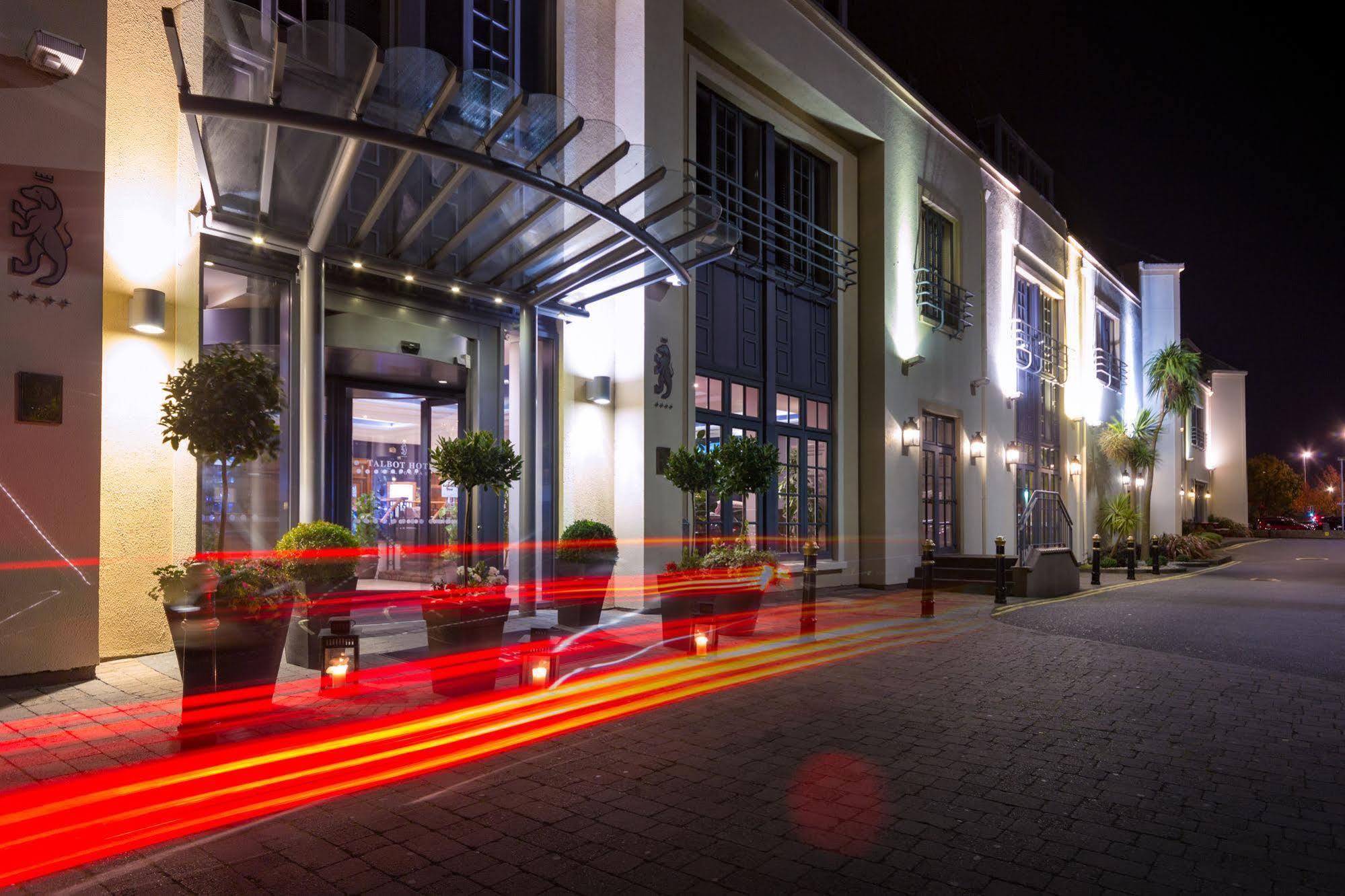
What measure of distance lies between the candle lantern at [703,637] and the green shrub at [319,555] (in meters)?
3.46

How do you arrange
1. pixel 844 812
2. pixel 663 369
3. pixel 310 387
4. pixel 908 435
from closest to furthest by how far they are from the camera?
pixel 844 812, pixel 310 387, pixel 663 369, pixel 908 435

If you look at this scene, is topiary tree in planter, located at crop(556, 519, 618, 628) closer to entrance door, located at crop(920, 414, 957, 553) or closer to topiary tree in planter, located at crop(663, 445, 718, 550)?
topiary tree in planter, located at crop(663, 445, 718, 550)

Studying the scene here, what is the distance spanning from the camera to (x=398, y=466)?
12641 millimetres

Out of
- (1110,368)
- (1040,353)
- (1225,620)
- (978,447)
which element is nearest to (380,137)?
(1225,620)

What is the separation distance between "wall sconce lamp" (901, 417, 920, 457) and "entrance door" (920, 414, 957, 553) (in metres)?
0.59

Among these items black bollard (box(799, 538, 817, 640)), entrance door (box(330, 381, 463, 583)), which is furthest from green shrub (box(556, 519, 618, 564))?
black bollard (box(799, 538, 817, 640))

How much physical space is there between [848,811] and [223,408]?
511 cm

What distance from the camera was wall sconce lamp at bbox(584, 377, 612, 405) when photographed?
39.3ft

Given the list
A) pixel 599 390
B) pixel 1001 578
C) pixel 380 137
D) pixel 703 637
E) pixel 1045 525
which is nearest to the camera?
pixel 380 137

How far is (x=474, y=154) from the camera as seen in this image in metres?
7.34

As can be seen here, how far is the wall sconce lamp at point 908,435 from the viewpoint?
58.5 ft

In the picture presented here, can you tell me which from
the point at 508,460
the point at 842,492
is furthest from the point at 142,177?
the point at 842,492

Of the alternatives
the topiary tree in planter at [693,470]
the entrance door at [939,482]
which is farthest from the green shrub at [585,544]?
the entrance door at [939,482]

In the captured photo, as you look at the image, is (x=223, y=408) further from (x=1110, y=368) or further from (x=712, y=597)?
(x=1110, y=368)
